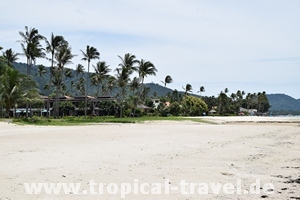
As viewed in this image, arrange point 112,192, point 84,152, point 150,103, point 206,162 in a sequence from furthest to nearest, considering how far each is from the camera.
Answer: point 150,103
point 84,152
point 206,162
point 112,192

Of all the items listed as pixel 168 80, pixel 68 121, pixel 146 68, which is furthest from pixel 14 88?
pixel 168 80

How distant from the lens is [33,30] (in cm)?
5394

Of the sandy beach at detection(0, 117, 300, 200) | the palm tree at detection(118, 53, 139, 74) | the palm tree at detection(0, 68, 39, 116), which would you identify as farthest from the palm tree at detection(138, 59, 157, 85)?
the sandy beach at detection(0, 117, 300, 200)

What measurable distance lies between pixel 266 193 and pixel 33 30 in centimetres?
5173

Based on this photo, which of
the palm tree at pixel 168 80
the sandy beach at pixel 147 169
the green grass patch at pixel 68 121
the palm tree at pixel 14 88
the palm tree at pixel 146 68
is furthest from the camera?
the palm tree at pixel 168 80

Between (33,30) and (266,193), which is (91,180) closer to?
(266,193)

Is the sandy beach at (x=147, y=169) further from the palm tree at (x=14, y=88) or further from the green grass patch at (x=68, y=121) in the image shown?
the palm tree at (x=14, y=88)

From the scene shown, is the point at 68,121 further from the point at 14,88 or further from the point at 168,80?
the point at 168,80

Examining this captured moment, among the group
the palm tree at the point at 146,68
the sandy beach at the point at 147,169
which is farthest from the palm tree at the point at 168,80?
the sandy beach at the point at 147,169

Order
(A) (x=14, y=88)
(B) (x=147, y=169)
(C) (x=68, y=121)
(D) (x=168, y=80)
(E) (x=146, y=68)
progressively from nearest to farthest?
(B) (x=147, y=169)
(A) (x=14, y=88)
(C) (x=68, y=121)
(E) (x=146, y=68)
(D) (x=168, y=80)

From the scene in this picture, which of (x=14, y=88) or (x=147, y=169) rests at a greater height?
(x=14, y=88)

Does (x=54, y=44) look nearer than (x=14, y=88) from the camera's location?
No

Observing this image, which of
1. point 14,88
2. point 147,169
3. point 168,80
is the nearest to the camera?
point 147,169

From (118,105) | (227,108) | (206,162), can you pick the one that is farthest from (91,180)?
(227,108)
